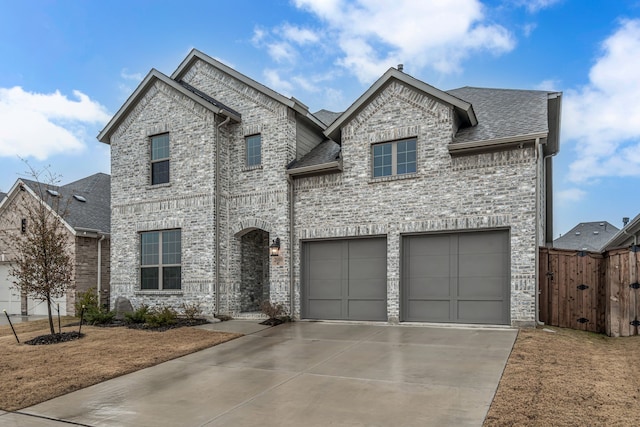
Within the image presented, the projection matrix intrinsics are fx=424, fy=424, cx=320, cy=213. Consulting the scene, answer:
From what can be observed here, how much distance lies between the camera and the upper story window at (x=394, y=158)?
11805 mm

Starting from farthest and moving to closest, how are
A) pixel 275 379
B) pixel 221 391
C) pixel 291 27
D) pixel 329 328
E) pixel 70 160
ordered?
pixel 70 160
pixel 291 27
pixel 329 328
pixel 275 379
pixel 221 391

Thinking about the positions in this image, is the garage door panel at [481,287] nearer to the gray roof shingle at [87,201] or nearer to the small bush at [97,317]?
the small bush at [97,317]

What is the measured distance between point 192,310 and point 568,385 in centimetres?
1018

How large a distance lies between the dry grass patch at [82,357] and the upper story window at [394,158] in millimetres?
6029

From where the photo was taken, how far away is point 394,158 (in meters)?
12.0

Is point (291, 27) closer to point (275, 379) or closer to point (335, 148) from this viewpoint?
point (335, 148)

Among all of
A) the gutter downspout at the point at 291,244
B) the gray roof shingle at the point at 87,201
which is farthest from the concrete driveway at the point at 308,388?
the gray roof shingle at the point at 87,201

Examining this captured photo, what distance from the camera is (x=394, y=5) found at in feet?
40.7

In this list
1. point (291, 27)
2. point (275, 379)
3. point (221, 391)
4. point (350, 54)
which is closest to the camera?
point (221, 391)

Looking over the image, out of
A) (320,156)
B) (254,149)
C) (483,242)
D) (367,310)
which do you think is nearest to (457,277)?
(483,242)

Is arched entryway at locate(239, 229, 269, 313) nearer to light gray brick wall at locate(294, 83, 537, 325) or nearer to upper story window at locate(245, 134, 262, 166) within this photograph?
light gray brick wall at locate(294, 83, 537, 325)

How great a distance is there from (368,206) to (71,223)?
12468mm

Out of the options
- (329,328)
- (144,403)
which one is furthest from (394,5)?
(144,403)

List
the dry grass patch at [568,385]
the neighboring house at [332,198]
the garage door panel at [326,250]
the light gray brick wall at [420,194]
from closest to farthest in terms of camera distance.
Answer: the dry grass patch at [568,385] < the light gray brick wall at [420,194] < the neighboring house at [332,198] < the garage door panel at [326,250]
